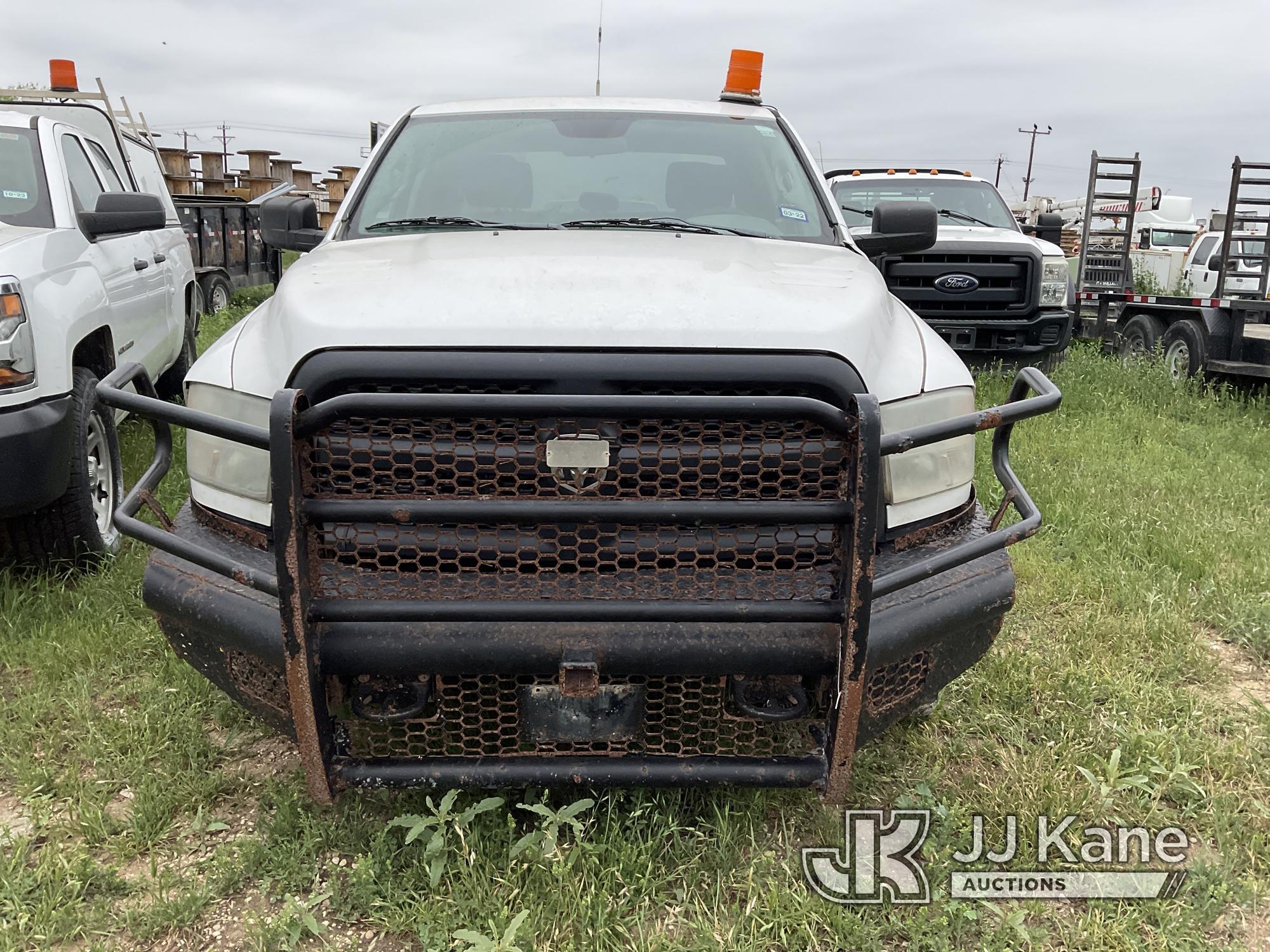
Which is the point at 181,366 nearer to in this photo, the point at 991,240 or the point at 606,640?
the point at 606,640

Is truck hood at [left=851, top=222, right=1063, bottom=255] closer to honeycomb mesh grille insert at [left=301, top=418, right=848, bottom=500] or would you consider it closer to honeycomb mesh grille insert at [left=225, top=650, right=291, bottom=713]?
honeycomb mesh grille insert at [left=301, top=418, right=848, bottom=500]

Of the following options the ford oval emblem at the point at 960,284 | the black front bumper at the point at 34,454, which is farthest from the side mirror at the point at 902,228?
the ford oval emblem at the point at 960,284

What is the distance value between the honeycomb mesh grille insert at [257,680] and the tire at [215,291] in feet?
34.0

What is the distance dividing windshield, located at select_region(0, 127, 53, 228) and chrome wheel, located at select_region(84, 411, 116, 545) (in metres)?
0.99

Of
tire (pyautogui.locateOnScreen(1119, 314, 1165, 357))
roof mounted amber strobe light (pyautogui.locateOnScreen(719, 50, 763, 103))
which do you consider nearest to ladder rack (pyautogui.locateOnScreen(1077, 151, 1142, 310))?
tire (pyautogui.locateOnScreen(1119, 314, 1165, 357))

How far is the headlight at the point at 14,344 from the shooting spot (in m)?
3.52

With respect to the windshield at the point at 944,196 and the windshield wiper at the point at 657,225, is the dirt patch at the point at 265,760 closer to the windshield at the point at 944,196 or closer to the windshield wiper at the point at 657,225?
the windshield wiper at the point at 657,225

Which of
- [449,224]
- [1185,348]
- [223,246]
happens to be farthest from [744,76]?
[223,246]

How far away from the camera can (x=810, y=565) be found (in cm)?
225

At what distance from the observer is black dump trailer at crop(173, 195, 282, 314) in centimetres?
1169

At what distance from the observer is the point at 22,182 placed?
15.2 ft

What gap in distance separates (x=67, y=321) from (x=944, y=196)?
8546 mm

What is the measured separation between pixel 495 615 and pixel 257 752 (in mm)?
1395

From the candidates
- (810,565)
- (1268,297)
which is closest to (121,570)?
(810,565)
